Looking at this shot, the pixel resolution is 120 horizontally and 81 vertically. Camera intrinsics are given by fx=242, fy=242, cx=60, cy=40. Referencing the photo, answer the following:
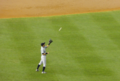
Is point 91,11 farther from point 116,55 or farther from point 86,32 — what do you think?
point 116,55

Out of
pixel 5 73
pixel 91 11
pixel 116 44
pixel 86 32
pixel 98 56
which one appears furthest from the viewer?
pixel 91 11

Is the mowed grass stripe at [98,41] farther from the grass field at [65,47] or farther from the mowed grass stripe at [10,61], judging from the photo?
the mowed grass stripe at [10,61]

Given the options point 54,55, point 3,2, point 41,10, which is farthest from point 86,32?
point 3,2

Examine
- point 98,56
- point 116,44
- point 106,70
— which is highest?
point 116,44

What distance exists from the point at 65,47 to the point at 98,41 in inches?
91.7

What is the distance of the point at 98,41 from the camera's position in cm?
1630

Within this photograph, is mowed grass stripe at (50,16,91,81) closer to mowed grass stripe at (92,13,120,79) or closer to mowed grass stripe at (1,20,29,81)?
mowed grass stripe at (92,13,120,79)

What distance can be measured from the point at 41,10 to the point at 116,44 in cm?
801

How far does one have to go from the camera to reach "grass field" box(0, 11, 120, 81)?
13.5 m

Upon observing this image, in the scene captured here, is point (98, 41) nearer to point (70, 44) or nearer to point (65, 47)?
point (70, 44)

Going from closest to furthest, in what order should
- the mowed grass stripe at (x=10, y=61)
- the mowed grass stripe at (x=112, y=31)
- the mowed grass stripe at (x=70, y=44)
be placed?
the mowed grass stripe at (x=10, y=61) → the mowed grass stripe at (x=70, y=44) → the mowed grass stripe at (x=112, y=31)

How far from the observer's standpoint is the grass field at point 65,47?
13.5 metres

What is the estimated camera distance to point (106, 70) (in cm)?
1363

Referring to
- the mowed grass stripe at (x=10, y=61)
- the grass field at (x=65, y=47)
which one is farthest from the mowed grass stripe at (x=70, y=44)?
the mowed grass stripe at (x=10, y=61)
